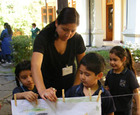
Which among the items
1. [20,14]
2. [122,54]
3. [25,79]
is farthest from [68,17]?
[20,14]

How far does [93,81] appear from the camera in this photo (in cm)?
164

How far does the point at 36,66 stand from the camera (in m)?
1.59

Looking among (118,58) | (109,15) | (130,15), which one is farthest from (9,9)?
(118,58)

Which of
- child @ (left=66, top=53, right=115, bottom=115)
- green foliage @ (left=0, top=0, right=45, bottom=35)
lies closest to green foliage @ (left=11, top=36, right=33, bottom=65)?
child @ (left=66, top=53, right=115, bottom=115)

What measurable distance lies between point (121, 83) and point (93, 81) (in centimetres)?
70

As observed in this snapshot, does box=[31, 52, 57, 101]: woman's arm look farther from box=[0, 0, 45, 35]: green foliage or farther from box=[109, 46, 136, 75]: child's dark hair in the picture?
box=[0, 0, 45, 35]: green foliage

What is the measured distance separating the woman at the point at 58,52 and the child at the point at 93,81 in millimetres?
254

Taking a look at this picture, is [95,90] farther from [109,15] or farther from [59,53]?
[109,15]

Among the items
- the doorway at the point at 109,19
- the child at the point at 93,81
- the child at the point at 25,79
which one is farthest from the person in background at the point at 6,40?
the doorway at the point at 109,19

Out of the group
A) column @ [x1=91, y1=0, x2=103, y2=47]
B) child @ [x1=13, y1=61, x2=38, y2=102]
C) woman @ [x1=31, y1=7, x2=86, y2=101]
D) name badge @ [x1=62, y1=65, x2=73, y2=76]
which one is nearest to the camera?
woman @ [x1=31, y1=7, x2=86, y2=101]

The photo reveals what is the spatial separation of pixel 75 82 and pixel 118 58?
601 mm

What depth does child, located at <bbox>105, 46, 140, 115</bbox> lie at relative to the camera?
2186mm

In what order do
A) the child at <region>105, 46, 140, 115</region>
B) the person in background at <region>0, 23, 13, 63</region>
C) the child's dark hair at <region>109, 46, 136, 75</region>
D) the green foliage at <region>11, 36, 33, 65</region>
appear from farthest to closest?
the person in background at <region>0, 23, 13, 63</region> < the green foliage at <region>11, 36, 33, 65</region> < the child's dark hair at <region>109, 46, 136, 75</region> < the child at <region>105, 46, 140, 115</region>

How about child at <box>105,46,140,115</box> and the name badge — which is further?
child at <box>105,46,140,115</box>
